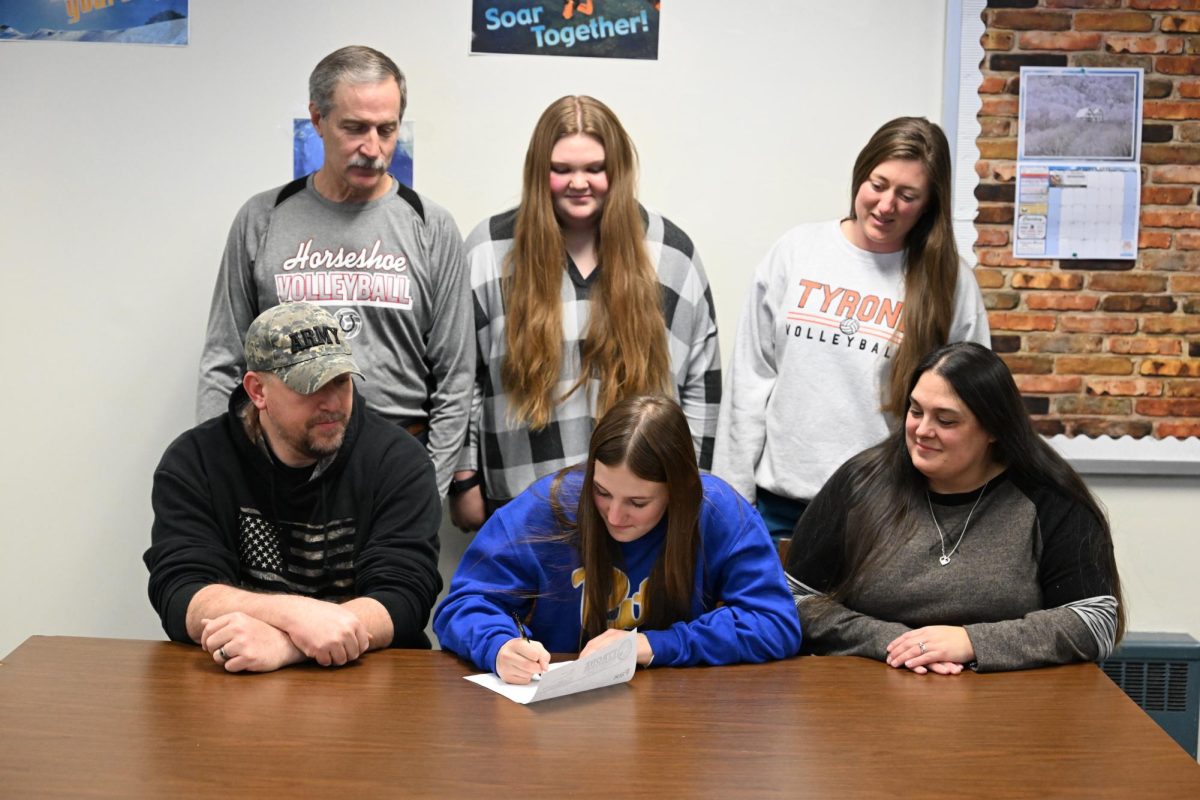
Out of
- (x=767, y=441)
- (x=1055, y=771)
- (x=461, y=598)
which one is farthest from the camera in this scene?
(x=767, y=441)

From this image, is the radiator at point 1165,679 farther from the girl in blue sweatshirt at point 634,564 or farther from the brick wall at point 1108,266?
the girl in blue sweatshirt at point 634,564

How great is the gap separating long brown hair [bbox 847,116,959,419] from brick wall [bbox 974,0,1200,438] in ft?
1.88

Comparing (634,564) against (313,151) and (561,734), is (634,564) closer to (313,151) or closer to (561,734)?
(561,734)

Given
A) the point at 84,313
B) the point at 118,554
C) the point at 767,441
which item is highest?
the point at 84,313

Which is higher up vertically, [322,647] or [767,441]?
[767,441]

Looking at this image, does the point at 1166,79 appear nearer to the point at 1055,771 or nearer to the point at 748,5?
the point at 748,5

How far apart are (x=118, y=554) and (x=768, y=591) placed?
216 centimetres

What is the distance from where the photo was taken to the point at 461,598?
2.09 meters

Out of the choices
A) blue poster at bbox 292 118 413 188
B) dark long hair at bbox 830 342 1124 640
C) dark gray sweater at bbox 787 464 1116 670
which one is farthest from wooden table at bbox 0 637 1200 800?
blue poster at bbox 292 118 413 188

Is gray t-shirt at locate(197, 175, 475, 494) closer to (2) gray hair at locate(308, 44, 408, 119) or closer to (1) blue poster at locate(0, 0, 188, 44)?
(2) gray hair at locate(308, 44, 408, 119)

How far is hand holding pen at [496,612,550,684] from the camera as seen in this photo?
1.87m

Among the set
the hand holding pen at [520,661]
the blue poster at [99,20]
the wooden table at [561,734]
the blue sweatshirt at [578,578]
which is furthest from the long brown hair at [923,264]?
the blue poster at [99,20]

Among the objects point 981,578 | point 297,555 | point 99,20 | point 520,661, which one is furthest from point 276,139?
point 981,578

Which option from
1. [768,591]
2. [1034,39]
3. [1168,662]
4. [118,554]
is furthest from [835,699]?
[118,554]
